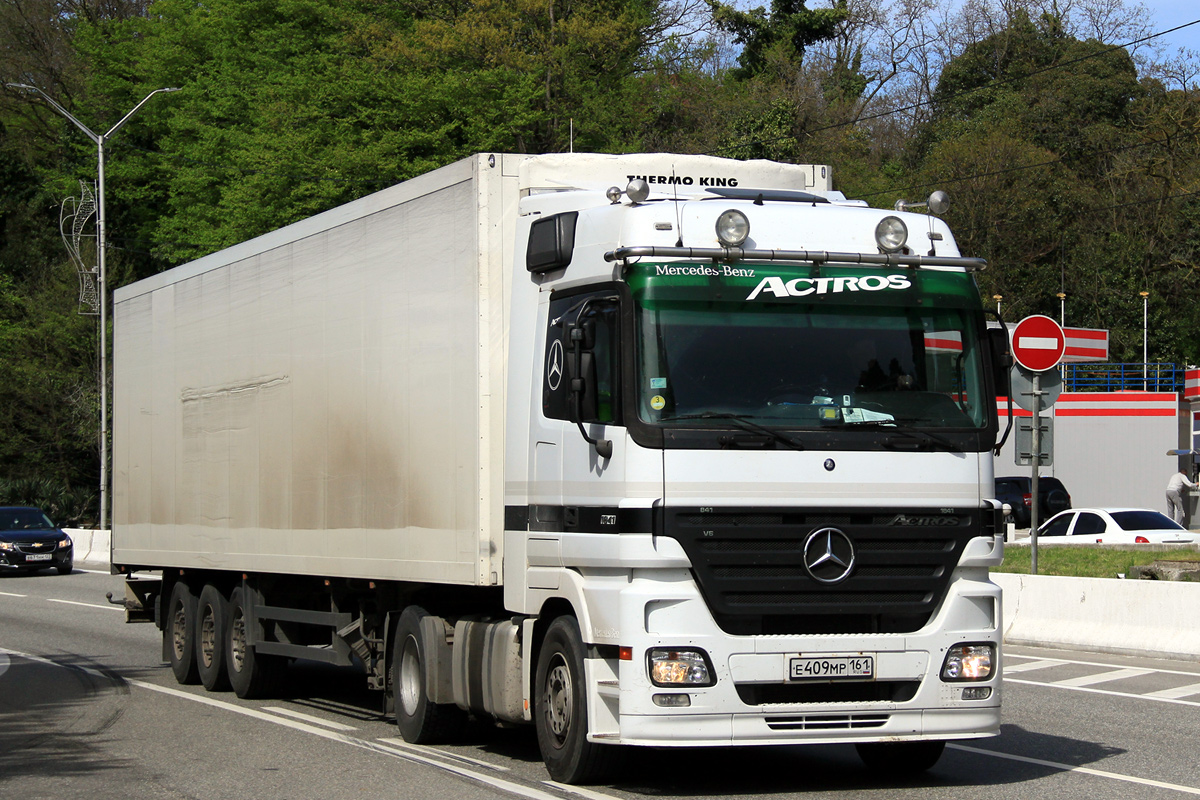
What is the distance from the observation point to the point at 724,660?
7.89m

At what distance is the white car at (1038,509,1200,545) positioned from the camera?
25.8 meters

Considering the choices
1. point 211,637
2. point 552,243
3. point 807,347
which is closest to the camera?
point 807,347

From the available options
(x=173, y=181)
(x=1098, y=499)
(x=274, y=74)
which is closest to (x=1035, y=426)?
(x=1098, y=499)

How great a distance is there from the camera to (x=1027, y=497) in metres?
36.3

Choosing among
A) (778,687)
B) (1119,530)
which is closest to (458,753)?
(778,687)

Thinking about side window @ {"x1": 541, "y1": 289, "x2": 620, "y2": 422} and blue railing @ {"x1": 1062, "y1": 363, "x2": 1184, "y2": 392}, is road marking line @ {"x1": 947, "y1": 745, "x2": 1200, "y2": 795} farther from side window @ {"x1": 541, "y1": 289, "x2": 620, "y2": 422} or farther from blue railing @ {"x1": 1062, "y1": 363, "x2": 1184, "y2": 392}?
blue railing @ {"x1": 1062, "y1": 363, "x2": 1184, "y2": 392}

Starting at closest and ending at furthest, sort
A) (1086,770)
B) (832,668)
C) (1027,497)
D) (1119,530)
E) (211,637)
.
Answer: (832,668) < (1086,770) < (211,637) < (1119,530) < (1027,497)

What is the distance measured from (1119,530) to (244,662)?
17294 mm

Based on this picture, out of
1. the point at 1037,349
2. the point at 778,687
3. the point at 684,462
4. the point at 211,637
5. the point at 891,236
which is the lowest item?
the point at 211,637

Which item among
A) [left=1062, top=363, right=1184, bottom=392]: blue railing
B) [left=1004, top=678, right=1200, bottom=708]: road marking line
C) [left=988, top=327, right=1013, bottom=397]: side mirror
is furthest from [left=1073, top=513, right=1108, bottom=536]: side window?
[left=988, top=327, right=1013, bottom=397]: side mirror

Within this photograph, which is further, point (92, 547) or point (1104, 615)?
point (92, 547)

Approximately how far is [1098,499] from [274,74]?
30866 mm

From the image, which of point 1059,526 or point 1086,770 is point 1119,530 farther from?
point 1086,770

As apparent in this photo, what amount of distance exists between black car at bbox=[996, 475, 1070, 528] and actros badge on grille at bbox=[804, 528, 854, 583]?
28.4 metres
